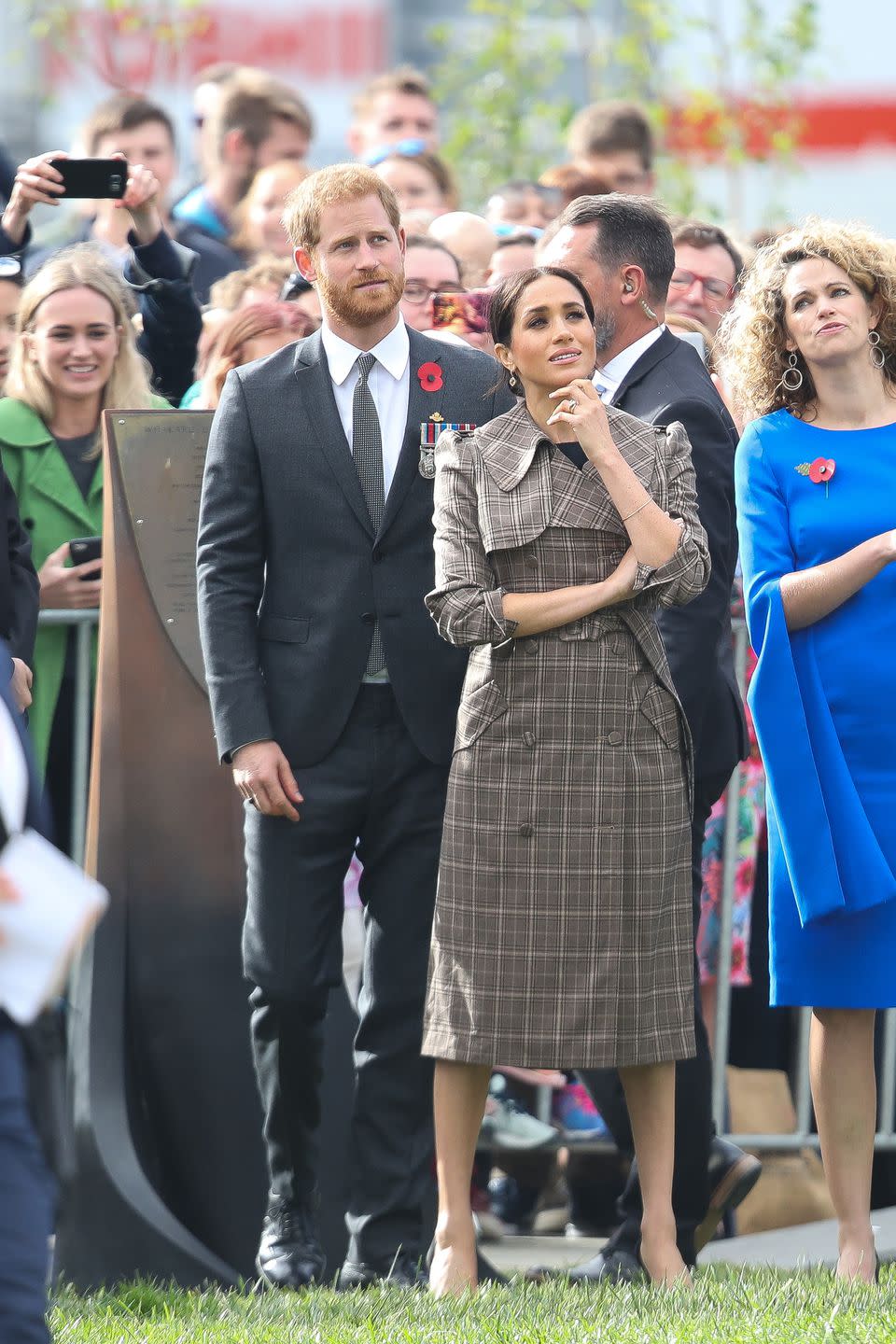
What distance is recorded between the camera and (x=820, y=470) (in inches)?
192

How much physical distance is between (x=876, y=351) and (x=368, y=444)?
3.81 ft

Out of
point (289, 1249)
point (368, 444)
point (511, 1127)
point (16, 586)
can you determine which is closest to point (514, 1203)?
point (511, 1127)

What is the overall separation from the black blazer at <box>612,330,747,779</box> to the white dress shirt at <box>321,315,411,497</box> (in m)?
0.50

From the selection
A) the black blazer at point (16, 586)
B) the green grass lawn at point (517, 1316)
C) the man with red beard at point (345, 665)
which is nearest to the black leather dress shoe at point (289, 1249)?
the man with red beard at point (345, 665)

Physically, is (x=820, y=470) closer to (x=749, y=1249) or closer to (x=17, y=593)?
(x=17, y=593)

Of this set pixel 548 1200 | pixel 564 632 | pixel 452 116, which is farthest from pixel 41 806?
pixel 452 116

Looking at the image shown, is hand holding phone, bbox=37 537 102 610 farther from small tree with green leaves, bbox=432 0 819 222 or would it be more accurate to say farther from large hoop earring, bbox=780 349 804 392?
small tree with green leaves, bbox=432 0 819 222

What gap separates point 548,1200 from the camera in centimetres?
701

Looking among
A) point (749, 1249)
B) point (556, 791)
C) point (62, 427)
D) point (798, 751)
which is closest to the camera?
point (556, 791)

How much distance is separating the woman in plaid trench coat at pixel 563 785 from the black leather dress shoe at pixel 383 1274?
11.0 inches

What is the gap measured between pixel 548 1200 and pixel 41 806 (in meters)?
4.08

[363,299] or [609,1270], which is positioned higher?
[363,299]

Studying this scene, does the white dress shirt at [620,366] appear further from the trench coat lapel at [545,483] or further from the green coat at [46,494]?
the green coat at [46,494]

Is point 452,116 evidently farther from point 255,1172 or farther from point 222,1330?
point 222,1330
